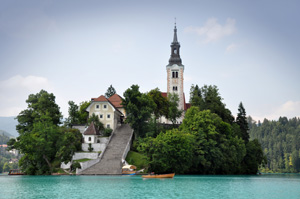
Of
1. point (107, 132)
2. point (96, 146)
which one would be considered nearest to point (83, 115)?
point (107, 132)

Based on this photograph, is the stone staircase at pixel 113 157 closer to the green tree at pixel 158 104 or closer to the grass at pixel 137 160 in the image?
the grass at pixel 137 160

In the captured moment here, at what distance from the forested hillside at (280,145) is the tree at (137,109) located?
9417cm

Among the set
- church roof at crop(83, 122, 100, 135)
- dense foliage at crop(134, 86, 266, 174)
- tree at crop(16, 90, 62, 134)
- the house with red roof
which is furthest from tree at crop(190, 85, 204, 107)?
tree at crop(16, 90, 62, 134)

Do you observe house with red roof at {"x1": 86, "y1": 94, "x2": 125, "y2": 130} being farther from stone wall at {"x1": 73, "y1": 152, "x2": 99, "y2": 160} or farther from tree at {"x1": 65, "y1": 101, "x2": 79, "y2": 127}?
stone wall at {"x1": 73, "y1": 152, "x2": 99, "y2": 160}

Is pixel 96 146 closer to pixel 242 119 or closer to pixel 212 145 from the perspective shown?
pixel 212 145

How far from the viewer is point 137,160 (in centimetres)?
6400

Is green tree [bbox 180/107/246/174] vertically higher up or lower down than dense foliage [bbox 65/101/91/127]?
lower down

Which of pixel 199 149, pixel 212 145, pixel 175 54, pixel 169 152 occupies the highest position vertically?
pixel 175 54

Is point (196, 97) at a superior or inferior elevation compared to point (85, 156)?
superior

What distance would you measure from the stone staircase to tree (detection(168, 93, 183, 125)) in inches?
457

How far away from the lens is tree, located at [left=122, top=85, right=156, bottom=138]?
6969 centimetres

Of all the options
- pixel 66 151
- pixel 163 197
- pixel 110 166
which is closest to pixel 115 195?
pixel 163 197

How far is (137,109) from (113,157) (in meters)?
11.6

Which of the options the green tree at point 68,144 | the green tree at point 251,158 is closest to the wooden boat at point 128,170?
the green tree at point 68,144
